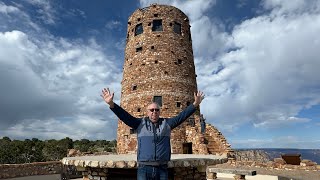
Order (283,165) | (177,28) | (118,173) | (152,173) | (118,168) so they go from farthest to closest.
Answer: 1. (177,28)
2. (283,165)
3. (118,173)
4. (118,168)
5. (152,173)

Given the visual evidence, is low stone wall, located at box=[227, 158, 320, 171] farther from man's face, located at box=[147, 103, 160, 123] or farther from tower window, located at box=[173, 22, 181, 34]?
man's face, located at box=[147, 103, 160, 123]

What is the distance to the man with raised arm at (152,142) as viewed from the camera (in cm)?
491

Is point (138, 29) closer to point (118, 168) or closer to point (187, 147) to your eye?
point (187, 147)

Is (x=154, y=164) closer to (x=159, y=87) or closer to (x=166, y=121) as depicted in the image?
(x=166, y=121)

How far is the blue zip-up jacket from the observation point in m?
4.93

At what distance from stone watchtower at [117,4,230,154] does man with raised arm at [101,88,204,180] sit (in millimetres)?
14920

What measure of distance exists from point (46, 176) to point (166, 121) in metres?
17.5

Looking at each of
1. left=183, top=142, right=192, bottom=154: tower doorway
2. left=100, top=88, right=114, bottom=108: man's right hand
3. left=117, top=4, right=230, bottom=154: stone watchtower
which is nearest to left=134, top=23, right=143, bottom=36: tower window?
left=117, top=4, right=230, bottom=154: stone watchtower

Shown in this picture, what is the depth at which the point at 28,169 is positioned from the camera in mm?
18625

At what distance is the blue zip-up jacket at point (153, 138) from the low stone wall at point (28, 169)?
50.3 ft

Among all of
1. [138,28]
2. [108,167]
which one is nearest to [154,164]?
[108,167]

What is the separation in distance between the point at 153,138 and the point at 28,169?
16.8m

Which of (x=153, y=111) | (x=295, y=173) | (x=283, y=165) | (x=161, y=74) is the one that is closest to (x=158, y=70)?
(x=161, y=74)

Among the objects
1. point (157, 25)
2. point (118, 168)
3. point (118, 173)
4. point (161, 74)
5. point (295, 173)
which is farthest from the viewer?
point (157, 25)
